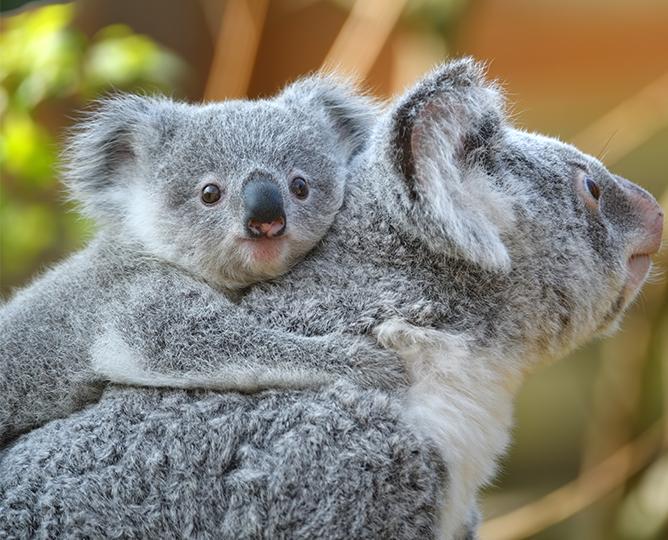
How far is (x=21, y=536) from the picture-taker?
81.9 inches

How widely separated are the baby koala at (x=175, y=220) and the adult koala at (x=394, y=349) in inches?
2.9

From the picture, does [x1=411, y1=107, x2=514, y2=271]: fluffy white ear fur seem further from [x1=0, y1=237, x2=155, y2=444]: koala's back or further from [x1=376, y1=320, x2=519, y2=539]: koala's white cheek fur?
[x1=0, y1=237, x2=155, y2=444]: koala's back

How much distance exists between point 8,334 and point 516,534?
3501 mm

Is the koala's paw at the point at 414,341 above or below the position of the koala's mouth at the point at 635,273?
below

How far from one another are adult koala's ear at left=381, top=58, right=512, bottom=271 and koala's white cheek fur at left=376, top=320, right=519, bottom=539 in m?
0.22

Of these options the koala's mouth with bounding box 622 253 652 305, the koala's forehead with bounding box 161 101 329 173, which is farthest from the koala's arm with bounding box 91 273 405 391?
the koala's mouth with bounding box 622 253 652 305

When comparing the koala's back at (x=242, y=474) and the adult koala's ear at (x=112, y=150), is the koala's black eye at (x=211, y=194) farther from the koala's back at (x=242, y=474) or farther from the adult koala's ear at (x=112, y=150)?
the koala's back at (x=242, y=474)

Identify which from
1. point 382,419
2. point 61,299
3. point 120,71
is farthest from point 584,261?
point 120,71

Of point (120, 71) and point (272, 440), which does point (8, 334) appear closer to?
point (272, 440)

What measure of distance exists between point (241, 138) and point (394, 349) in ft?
2.65

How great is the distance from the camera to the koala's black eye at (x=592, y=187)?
8.16 ft

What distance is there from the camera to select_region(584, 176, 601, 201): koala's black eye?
249 cm

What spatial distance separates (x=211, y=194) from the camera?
2607 millimetres

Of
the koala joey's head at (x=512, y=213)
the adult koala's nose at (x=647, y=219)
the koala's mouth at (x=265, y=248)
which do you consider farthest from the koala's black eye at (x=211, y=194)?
the adult koala's nose at (x=647, y=219)
